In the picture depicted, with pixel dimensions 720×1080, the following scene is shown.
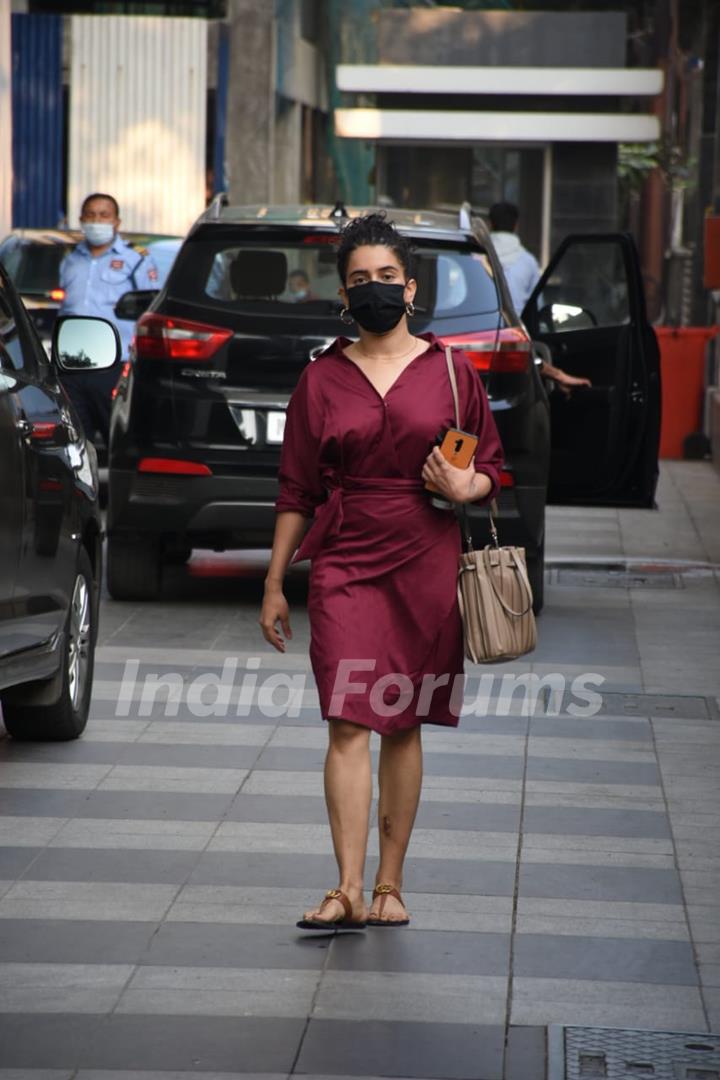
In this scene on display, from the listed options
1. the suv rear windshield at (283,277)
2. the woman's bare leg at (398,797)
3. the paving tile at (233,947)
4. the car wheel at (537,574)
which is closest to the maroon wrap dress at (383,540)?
the woman's bare leg at (398,797)

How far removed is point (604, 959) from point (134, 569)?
576 cm

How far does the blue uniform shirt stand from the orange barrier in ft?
25.8

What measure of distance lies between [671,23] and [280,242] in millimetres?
27070

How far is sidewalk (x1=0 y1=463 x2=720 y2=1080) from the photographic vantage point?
175 inches

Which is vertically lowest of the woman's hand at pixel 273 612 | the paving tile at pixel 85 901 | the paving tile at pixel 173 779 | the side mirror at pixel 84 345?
the paving tile at pixel 173 779

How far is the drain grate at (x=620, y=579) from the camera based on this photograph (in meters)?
11.6

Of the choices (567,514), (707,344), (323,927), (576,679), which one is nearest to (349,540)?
(323,927)

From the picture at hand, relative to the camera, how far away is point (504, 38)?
2711 centimetres

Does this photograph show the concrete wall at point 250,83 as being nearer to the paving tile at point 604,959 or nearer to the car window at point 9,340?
the car window at point 9,340

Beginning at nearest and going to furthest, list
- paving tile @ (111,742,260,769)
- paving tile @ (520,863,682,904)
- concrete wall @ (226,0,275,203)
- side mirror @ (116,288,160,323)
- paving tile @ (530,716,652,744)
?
paving tile @ (520,863,682,904), paving tile @ (111,742,260,769), paving tile @ (530,716,652,744), side mirror @ (116,288,160,323), concrete wall @ (226,0,275,203)

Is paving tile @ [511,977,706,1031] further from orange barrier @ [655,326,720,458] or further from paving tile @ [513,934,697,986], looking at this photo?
orange barrier @ [655,326,720,458]

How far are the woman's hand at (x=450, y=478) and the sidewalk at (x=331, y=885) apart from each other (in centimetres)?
106

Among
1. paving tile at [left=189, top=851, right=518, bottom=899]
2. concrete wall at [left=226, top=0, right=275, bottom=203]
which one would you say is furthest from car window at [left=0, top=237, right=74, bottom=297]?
concrete wall at [left=226, top=0, right=275, bottom=203]

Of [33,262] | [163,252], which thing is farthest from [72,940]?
[163,252]
